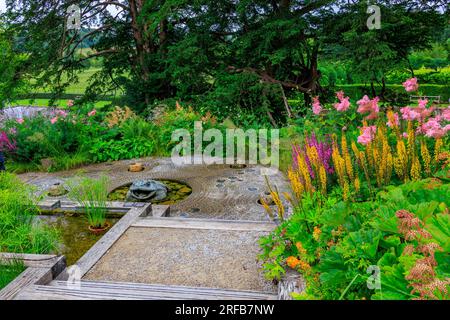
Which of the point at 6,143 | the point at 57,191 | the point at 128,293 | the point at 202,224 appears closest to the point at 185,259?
the point at 202,224

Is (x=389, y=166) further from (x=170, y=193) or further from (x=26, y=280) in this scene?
(x=170, y=193)

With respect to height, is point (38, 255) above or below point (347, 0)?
below

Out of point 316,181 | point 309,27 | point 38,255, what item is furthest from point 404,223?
point 309,27

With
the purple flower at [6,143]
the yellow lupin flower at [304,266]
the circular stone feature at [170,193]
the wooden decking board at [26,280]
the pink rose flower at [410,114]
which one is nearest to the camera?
the yellow lupin flower at [304,266]

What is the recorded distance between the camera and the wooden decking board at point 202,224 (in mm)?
3582

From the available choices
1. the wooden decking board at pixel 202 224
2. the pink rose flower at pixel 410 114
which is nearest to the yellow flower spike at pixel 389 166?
the pink rose flower at pixel 410 114

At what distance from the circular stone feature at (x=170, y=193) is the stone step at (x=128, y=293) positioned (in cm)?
233

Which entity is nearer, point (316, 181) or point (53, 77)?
point (316, 181)

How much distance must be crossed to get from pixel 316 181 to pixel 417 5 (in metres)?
6.16

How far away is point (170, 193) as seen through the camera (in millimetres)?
5055

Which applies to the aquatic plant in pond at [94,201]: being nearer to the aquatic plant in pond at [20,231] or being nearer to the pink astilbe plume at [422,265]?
the aquatic plant in pond at [20,231]

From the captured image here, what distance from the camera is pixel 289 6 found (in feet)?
27.6

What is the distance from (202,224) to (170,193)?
1.45 meters
